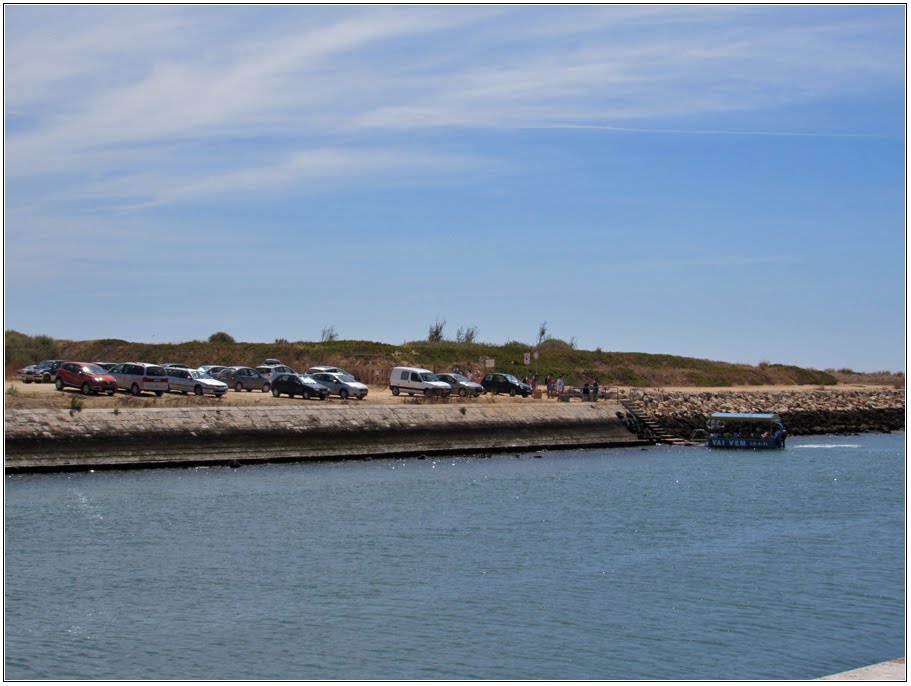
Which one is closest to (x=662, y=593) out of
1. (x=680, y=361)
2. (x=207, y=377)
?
(x=207, y=377)

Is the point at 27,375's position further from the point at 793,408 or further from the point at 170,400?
the point at 793,408

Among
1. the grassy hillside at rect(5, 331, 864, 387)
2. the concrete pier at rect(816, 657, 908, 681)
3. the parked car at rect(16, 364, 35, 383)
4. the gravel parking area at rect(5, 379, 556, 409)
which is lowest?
the concrete pier at rect(816, 657, 908, 681)

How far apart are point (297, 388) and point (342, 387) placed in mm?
2852

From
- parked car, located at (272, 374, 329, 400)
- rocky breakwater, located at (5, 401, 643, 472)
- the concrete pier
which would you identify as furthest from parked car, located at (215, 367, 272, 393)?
the concrete pier

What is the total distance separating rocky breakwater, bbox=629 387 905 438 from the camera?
255 feet

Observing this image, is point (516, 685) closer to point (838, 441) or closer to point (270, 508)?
point (270, 508)

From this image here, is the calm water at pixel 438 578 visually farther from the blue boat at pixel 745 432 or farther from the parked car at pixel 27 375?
the parked car at pixel 27 375

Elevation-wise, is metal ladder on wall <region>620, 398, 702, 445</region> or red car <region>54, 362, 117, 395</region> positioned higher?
red car <region>54, 362, 117, 395</region>

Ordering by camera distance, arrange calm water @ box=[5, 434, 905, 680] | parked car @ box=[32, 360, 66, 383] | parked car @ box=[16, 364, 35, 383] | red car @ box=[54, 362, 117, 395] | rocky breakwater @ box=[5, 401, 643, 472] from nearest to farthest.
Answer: calm water @ box=[5, 434, 905, 680], rocky breakwater @ box=[5, 401, 643, 472], red car @ box=[54, 362, 117, 395], parked car @ box=[32, 360, 66, 383], parked car @ box=[16, 364, 35, 383]

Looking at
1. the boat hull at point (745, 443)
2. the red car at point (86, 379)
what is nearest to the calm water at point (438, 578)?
the red car at point (86, 379)

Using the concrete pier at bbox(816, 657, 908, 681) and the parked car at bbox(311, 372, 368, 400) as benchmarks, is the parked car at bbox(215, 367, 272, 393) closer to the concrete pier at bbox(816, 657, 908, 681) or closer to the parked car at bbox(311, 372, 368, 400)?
the parked car at bbox(311, 372, 368, 400)

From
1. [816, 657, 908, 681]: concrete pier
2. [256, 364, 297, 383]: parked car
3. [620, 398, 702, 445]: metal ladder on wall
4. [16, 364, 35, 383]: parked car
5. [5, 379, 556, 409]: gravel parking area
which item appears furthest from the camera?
[620, 398, 702, 445]: metal ladder on wall

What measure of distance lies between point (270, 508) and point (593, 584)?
14061 millimetres

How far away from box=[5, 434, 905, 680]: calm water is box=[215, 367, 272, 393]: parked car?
20.1m
